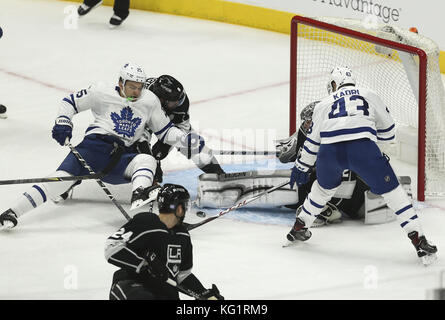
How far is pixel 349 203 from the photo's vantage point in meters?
5.79

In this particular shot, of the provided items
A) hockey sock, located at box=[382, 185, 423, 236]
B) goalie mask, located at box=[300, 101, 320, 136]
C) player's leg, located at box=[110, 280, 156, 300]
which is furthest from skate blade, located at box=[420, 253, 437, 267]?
player's leg, located at box=[110, 280, 156, 300]

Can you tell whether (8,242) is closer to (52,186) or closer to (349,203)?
(52,186)

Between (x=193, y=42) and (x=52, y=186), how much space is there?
4.20 meters

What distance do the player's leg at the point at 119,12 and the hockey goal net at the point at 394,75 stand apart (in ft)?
9.40

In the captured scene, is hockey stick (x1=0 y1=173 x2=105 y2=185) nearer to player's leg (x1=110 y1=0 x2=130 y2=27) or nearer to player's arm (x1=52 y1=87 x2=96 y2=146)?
player's arm (x1=52 y1=87 x2=96 y2=146)

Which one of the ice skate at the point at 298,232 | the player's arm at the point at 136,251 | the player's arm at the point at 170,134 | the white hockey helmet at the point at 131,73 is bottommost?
the ice skate at the point at 298,232

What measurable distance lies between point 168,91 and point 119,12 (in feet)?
14.0

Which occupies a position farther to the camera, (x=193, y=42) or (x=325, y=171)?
(x=193, y=42)

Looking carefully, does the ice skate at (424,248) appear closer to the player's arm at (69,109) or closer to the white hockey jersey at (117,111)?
the white hockey jersey at (117,111)

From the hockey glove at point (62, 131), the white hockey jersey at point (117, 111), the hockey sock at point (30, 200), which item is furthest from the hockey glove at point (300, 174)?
the hockey sock at point (30, 200)

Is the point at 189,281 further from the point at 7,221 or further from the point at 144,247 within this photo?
the point at 7,221

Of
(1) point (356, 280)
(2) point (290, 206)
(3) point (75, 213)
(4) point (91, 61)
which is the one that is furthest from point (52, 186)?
(4) point (91, 61)

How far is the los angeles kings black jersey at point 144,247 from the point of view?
156 inches

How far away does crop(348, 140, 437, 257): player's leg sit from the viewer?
16.9 feet
